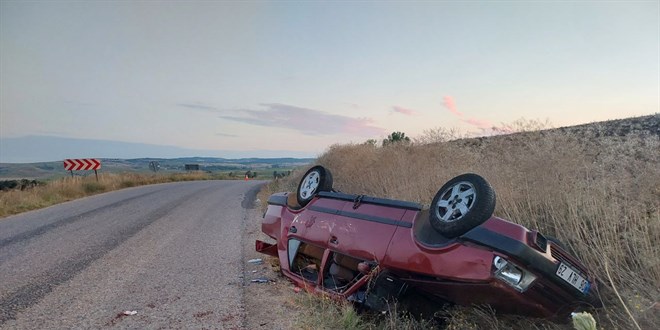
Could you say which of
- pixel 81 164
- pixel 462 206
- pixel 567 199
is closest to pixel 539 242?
pixel 462 206

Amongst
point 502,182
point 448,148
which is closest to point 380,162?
point 448,148

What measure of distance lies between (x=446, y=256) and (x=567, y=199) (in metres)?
2.44

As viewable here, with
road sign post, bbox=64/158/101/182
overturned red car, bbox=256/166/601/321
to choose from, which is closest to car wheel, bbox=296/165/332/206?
overturned red car, bbox=256/166/601/321

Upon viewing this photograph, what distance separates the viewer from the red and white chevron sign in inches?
864

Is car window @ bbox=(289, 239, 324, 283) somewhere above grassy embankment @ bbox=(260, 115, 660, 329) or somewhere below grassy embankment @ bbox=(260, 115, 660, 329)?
below

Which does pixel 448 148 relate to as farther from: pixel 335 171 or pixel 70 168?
pixel 70 168

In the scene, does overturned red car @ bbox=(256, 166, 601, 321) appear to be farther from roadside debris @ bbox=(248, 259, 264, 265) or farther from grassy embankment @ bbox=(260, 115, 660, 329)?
roadside debris @ bbox=(248, 259, 264, 265)

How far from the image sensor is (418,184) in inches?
315

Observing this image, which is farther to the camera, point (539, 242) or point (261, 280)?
point (261, 280)

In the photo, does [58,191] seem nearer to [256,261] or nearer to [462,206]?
[256,261]

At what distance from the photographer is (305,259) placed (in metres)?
5.48

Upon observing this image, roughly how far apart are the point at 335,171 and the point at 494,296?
37.3 feet

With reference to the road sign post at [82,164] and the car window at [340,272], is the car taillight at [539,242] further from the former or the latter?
the road sign post at [82,164]

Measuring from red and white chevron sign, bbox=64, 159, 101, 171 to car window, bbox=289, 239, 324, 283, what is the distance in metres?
20.3
